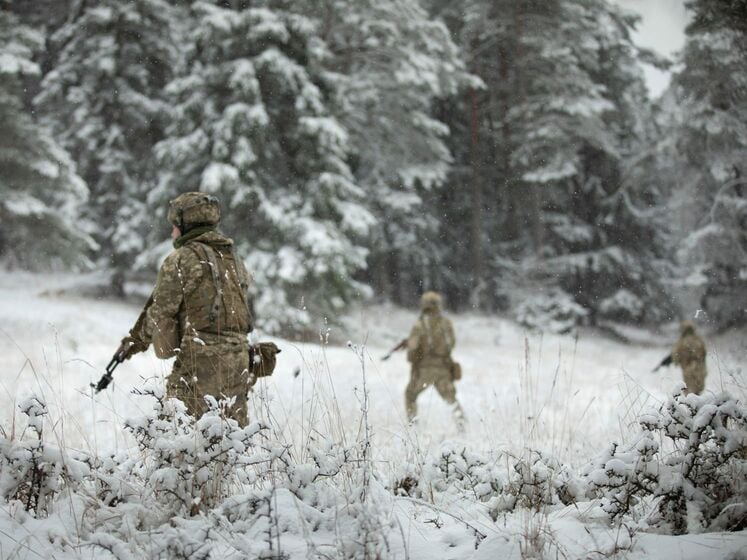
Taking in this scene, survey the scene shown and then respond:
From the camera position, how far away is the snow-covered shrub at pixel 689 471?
87.7 inches

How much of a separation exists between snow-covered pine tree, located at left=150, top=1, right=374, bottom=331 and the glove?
9.06 metres

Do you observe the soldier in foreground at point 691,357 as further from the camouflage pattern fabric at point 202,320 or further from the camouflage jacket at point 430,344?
the camouflage pattern fabric at point 202,320

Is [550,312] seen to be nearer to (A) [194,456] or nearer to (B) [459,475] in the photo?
(B) [459,475]

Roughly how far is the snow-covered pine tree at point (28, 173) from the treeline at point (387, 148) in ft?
0.18

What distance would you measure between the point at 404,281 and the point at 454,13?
10.6m

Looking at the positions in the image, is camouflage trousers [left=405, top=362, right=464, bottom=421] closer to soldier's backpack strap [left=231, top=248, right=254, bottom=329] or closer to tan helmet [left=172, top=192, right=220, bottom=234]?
soldier's backpack strap [left=231, top=248, right=254, bottom=329]

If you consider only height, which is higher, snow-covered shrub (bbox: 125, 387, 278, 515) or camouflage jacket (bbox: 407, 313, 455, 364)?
snow-covered shrub (bbox: 125, 387, 278, 515)

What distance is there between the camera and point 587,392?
1030 cm

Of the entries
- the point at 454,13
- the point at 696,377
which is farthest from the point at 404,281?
the point at 696,377

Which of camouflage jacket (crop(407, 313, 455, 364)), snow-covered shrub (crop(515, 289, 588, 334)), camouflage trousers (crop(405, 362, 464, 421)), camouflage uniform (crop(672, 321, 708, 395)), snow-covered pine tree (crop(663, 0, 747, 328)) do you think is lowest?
snow-covered shrub (crop(515, 289, 588, 334))

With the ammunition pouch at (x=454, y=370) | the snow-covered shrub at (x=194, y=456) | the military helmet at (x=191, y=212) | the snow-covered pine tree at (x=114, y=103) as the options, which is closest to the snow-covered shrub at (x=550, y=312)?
the ammunition pouch at (x=454, y=370)

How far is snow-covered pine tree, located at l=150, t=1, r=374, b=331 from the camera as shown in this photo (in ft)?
42.1

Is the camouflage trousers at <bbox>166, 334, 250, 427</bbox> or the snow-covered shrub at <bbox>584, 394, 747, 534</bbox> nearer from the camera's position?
the snow-covered shrub at <bbox>584, 394, 747, 534</bbox>

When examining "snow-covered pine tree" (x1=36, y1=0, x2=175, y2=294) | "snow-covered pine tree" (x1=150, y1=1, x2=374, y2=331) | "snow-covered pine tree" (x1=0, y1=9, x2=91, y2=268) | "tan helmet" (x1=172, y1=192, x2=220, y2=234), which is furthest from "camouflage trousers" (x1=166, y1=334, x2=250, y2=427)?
"snow-covered pine tree" (x1=36, y1=0, x2=175, y2=294)
